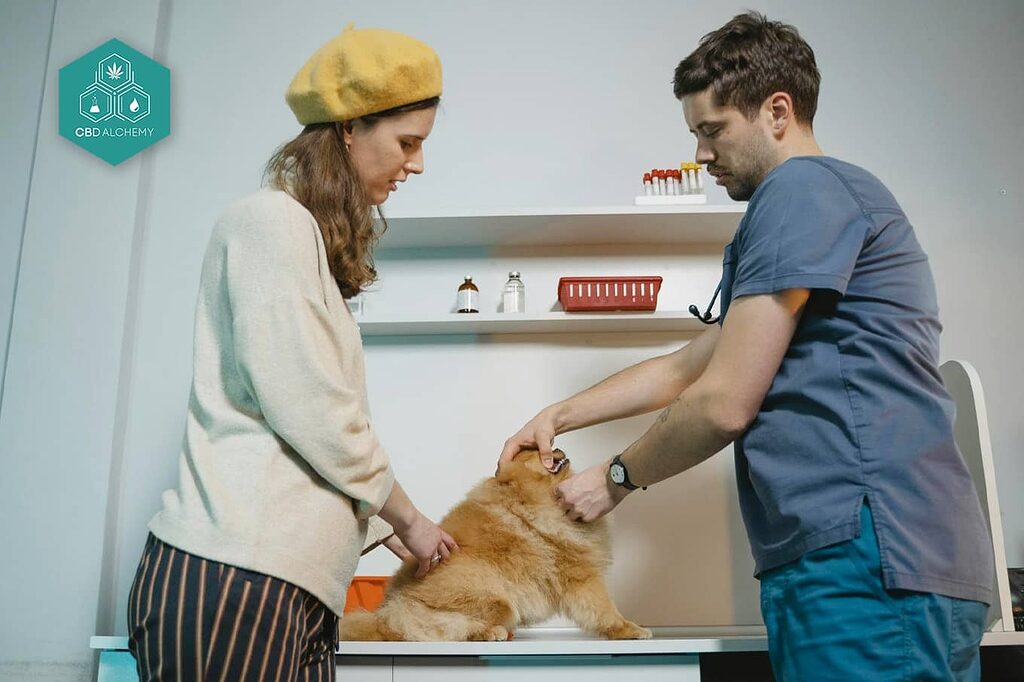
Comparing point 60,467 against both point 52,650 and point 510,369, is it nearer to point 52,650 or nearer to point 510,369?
point 52,650

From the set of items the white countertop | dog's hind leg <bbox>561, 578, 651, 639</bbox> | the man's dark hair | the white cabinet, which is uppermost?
the man's dark hair

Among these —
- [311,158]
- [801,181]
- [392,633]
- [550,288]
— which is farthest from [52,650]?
[801,181]

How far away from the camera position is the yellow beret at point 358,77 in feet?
3.59

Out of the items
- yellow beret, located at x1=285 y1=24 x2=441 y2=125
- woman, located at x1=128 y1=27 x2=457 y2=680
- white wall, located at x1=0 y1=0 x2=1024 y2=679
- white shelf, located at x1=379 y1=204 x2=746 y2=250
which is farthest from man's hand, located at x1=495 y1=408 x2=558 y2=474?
yellow beret, located at x1=285 y1=24 x2=441 y2=125

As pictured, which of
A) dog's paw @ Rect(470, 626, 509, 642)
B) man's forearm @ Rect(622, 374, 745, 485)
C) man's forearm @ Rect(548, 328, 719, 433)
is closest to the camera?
man's forearm @ Rect(622, 374, 745, 485)

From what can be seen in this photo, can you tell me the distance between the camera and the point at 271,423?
3.04 feet

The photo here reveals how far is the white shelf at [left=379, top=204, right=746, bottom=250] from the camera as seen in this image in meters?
2.20

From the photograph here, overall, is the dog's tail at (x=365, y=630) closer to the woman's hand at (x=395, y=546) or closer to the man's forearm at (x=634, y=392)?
the woman's hand at (x=395, y=546)

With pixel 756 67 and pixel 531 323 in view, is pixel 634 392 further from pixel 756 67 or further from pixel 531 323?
pixel 756 67

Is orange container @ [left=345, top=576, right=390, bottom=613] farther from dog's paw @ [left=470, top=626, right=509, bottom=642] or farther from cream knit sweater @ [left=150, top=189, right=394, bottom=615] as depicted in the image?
cream knit sweater @ [left=150, top=189, right=394, bottom=615]

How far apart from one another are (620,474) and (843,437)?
A: 52cm

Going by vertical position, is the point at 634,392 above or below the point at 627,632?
above

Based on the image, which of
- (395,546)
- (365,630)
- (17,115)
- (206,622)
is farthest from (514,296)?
(17,115)

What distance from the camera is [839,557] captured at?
1044 millimetres
